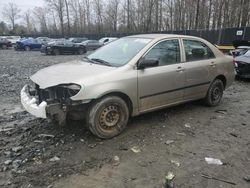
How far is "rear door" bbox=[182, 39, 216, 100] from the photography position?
581 cm

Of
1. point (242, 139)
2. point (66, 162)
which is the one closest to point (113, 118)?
point (66, 162)

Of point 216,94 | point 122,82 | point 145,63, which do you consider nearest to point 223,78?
point 216,94

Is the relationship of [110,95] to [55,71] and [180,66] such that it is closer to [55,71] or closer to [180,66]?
[55,71]

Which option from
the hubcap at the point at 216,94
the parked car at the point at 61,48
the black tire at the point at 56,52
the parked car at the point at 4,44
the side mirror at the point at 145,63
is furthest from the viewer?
the parked car at the point at 4,44

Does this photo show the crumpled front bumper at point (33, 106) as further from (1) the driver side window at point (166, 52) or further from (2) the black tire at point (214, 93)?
(2) the black tire at point (214, 93)

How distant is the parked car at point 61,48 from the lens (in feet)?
85.9

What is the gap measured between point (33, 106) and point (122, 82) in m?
1.45

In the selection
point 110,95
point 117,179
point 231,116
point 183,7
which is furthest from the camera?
point 183,7

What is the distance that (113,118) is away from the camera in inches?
187

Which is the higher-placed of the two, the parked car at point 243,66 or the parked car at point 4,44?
the parked car at point 243,66

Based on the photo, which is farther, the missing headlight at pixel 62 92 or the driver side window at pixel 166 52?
the driver side window at pixel 166 52

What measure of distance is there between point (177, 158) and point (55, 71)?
2448mm

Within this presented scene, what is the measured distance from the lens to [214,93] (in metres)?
6.63

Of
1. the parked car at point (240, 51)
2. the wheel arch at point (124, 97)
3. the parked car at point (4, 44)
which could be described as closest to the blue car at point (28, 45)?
the parked car at point (4, 44)
